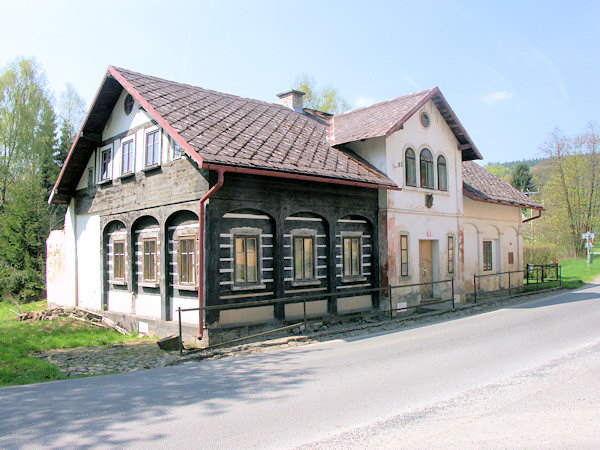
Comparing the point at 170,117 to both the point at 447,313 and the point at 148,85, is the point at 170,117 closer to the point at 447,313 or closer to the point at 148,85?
the point at 148,85

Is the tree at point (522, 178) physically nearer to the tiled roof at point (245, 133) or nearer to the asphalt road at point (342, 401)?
the tiled roof at point (245, 133)

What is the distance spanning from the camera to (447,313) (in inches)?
617

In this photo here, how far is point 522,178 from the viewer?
80.9m

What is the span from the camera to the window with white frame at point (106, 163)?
16.2m

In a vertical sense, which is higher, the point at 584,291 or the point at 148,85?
the point at 148,85

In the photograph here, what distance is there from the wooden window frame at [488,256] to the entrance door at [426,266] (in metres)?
5.06

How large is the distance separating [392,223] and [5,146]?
29.3m

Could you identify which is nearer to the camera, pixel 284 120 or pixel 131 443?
pixel 131 443

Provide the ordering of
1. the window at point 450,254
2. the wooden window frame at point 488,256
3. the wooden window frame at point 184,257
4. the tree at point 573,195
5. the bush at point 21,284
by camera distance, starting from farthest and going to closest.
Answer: the tree at point 573,195
the bush at point 21,284
the wooden window frame at point 488,256
the window at point 450,254
the wooden window frame at point 184,257

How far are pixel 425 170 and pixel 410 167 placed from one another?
949 mm

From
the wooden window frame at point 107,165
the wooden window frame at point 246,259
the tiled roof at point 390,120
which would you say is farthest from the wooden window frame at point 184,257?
the tiled roof at point 390,120

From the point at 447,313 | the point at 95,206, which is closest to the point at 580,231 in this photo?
the point at 447,313

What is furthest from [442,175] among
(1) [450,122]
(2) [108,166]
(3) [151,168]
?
(2) [108,166]

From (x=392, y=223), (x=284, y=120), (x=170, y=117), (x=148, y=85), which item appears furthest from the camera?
(x=284, y=120)
